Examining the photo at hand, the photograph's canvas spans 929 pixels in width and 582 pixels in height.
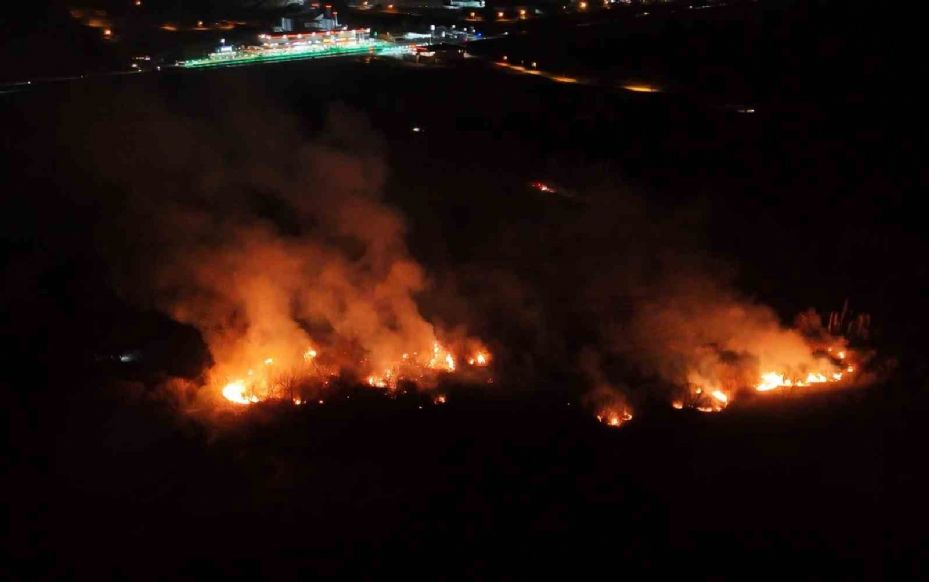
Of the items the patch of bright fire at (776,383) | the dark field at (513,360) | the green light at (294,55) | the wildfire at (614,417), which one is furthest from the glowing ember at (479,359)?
the green light at (294,55)

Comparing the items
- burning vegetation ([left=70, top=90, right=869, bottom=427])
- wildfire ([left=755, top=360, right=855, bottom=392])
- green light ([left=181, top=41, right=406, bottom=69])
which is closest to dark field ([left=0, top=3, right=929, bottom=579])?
burning vegetation ([left=70, top=90, right=869, bottom=427])

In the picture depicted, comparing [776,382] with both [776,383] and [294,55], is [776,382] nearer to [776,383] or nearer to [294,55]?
[776,383]

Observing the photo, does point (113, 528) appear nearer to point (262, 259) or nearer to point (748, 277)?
point (262, 259)

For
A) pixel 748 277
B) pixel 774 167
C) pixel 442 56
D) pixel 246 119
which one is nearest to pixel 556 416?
pixel 748 277

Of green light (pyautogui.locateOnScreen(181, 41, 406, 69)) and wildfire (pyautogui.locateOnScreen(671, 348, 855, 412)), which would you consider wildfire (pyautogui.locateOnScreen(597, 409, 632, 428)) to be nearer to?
wildfire (pyautogui.locateOnScreen(671, 348, 855, 412))

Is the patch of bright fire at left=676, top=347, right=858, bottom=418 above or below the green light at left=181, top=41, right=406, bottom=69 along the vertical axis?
below
